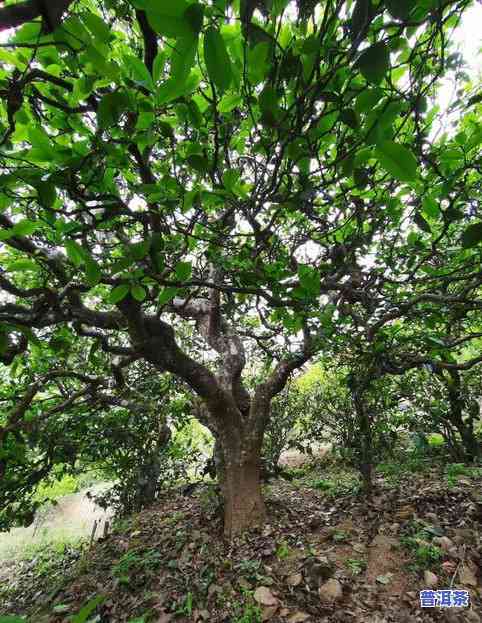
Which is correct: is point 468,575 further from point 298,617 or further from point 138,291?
point 138,291

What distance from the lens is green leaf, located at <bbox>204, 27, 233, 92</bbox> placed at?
0.53 metres

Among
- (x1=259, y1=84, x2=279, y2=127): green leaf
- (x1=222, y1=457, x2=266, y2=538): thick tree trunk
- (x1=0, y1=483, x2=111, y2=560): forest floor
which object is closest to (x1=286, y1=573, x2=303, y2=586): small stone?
(x1=222, y1=457, x2=266, y2=538): thick tree trunk

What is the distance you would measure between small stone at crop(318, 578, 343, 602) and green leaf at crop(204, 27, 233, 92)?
2795 mm

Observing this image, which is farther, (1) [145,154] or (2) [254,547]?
(2) [254,547]

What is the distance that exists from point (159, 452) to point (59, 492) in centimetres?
432

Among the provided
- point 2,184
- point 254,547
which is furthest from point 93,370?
point 2,184

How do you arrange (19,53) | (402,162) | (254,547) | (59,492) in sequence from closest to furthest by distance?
(402,162), (19,53), (254,547), (59,492)

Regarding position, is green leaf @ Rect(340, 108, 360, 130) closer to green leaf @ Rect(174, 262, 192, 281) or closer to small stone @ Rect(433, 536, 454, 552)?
green leaf @ Rect(174, 262, 192, 281)

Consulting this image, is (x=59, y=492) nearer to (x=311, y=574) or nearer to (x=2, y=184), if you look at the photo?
(x=311, y=574)

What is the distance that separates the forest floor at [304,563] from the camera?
85.0 inches

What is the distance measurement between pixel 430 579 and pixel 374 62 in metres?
2.84

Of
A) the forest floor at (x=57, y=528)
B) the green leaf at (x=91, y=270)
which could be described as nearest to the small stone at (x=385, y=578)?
the green leaf at (x=91, y=270)

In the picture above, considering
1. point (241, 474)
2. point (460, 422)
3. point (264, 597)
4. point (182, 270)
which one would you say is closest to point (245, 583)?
point (264, 597)

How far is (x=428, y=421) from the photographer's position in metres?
5.05
